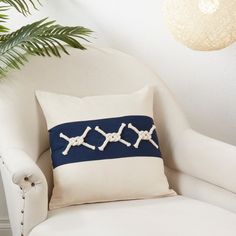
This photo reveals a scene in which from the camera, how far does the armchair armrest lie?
155 cm

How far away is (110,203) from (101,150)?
6.9 inches

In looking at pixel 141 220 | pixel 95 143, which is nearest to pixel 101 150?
pixel 95 143

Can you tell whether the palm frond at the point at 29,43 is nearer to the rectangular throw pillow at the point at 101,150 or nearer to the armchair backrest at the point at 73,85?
the armchair backrest at the point at 73,85

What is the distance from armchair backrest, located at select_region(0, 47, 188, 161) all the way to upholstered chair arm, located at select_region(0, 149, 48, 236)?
0.20 meters

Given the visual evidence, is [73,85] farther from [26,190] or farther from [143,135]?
[26,190]

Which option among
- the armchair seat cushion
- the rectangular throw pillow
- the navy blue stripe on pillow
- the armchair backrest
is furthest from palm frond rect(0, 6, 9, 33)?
the armchair seat cushion

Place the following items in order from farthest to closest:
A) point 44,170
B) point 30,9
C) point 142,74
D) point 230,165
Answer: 1. point 30,9
2. point 142,74
3. point 44,170
4. point 230,165

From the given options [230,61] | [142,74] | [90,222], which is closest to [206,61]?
[230,61]

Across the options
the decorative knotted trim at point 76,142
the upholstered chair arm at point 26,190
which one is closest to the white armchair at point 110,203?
the upholstered chair arm at point 26,190

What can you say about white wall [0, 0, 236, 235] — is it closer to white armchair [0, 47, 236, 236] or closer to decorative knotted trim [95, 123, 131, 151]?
white armchair [0, 47, 236, 236]

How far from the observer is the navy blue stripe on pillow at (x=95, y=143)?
157 centimetres

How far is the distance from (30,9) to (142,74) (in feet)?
1.90

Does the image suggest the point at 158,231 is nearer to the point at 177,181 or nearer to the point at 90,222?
the point at 90,222

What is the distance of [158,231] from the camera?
134 centimetres
